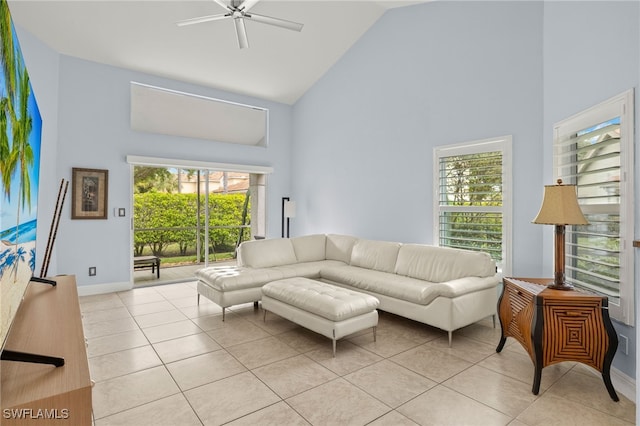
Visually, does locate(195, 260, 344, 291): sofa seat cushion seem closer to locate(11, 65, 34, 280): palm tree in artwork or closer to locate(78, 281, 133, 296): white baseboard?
locate(78, 281, 133, 296): white baseboard

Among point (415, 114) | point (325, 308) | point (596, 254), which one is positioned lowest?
point (325, 308)

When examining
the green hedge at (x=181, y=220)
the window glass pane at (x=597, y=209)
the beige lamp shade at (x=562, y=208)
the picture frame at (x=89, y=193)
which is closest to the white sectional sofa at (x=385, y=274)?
the window glass pane at (x=597, y=209)

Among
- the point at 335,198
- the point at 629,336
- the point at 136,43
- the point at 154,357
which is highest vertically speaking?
the point at 136,43

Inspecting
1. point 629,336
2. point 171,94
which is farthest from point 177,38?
point 629,336

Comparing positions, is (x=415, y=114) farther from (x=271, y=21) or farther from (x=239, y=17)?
(x=239, y=17)

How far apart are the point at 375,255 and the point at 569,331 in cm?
249

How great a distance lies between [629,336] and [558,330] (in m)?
0.49

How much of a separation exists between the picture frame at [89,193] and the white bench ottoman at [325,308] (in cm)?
318

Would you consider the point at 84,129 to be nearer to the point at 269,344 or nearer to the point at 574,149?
the point at 269,344

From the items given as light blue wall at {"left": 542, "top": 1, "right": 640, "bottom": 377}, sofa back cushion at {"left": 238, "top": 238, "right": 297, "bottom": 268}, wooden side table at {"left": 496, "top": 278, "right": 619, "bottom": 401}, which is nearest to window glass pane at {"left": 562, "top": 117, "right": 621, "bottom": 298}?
light blue wall at {"left": 542, "top": 1, "right": 640, "bottom": 377}

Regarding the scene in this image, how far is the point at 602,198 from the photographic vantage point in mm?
2615

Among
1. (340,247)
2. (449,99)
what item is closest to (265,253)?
(340,247)

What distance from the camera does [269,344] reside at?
318cm

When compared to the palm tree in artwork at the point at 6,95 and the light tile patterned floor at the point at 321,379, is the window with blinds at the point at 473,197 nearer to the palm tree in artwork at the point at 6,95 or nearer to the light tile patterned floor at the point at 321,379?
the light tile patterned floor at the point at 321,379
